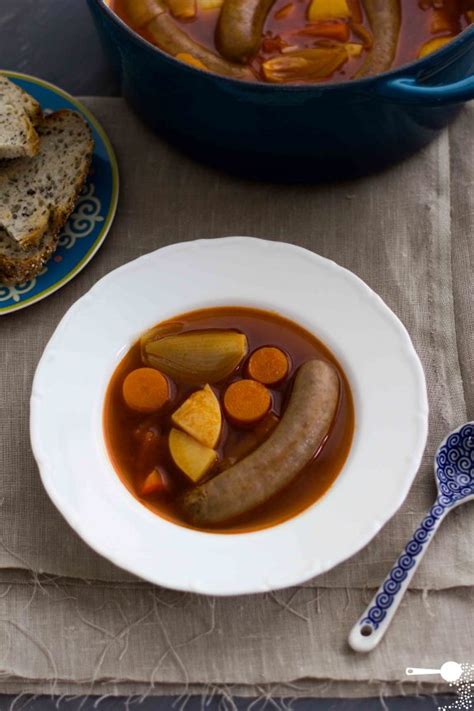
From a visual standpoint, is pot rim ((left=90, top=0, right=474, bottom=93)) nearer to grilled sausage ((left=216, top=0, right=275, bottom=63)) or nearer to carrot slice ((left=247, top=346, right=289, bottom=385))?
grilled sausage ((left=216, top=0, right=275, bottom=63))

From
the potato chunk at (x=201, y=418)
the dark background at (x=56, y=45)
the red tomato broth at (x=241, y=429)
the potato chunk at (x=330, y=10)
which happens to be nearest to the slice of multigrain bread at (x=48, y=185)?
the dark background at (x=56, y=45)

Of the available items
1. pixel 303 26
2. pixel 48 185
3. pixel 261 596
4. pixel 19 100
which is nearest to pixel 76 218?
pixel 48 185

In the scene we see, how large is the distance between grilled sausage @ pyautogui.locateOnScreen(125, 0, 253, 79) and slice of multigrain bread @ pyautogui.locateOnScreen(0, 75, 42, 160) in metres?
0.41

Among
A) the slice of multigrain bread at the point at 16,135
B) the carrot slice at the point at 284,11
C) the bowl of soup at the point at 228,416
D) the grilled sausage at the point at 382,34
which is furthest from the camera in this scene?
the carrot slice at the point at 284,11

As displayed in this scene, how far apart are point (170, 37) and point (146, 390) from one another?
1.02 metres

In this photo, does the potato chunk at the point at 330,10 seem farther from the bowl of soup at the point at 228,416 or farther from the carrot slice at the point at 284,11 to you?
the bowl of soup at the point at 228,416

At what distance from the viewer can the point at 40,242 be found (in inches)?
96.7

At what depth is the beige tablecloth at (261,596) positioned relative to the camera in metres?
1.98

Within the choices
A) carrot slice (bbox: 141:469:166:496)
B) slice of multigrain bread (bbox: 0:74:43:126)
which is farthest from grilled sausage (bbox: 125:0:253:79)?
carrot slice (bbox: 141:469:166:496)

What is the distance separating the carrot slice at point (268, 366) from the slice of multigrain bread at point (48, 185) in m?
0.70

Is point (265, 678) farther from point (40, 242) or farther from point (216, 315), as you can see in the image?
point (40, 242)

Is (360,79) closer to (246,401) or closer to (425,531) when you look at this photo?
(246,401)

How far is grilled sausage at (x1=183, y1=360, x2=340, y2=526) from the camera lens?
1.96 meters

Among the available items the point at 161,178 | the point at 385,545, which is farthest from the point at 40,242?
the point at 385,545
